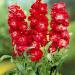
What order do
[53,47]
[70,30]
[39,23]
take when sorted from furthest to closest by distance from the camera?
[70,30] < [53,47] < [39,23]

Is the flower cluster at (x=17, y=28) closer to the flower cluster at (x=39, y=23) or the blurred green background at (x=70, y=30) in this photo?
the flower cluster at (x=39, y=23)

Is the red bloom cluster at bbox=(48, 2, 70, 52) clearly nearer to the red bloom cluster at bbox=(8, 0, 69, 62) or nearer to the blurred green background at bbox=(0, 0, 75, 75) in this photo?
the red bloom cluster at bbox=(8, 0, 69, 62)

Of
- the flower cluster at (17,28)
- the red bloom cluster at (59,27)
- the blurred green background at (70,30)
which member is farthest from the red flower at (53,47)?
the blurred green background at (70,30)

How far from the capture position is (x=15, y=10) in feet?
5.28

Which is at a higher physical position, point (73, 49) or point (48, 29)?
point (48, 29)

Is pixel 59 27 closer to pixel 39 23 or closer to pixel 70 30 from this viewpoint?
pixel 39 23

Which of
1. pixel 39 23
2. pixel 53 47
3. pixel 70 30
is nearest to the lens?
pixel 39 23

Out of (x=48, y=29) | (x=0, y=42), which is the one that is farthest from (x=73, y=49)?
(x=48, y=29)

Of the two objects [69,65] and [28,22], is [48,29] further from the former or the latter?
[69,65]

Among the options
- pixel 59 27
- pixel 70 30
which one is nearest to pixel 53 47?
pixel 59 27

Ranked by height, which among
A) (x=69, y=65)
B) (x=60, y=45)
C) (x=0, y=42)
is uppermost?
(x=60, y=45)

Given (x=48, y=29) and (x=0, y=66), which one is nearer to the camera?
(x=48, y=29)

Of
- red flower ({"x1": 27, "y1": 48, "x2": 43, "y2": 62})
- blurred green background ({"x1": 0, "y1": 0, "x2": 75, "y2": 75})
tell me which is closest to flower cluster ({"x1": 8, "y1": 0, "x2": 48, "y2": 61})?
red flower ({"x1": 27, "y1": 48, "x2": 43, "y2": 62})

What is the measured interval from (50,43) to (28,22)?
0.48 ft
